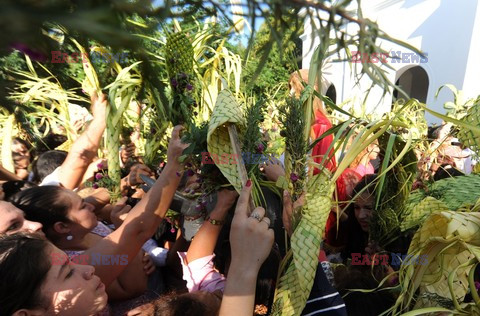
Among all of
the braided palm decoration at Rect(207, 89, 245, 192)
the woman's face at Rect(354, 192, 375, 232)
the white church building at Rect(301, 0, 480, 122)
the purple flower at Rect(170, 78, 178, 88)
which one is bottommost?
the woman's face at Rect(354, 192, 375, 232)

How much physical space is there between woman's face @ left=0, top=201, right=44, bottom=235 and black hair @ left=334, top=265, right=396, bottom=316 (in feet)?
3.78

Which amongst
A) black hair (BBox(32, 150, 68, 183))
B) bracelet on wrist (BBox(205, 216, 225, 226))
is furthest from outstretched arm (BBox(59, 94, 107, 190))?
bracelet on wrist (BBox(205, 216, 225, 226))

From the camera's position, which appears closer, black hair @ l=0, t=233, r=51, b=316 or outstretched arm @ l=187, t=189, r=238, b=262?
black hair @ l=0, t=233, r=51, b=316

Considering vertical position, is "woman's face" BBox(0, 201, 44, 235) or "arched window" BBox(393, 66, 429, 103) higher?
"arched window" BBox(393, 66, 429, 103)

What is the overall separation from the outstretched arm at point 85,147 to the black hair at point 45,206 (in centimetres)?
39

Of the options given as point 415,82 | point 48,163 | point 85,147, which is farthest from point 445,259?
point 415,82

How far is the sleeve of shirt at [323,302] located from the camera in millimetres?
969

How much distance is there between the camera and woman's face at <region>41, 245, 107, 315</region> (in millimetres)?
990

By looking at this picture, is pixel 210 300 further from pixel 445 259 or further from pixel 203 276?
pixel 445 259

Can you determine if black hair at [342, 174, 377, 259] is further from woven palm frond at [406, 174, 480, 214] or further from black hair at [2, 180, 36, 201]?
black hair at [2, 180, 36, 201]

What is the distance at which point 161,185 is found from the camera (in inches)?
51.1

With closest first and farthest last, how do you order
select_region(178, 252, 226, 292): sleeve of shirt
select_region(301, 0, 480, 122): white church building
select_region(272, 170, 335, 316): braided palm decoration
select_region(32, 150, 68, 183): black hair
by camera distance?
select_region(272, 170, 335, 316): braided palm decoration
select_region(178, 252, 226, 292): sleeve of shirt
select_region(32, 150, 68, 183): black hair
select_region(301, 0, 480, 122): white church building

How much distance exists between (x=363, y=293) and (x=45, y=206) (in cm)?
134

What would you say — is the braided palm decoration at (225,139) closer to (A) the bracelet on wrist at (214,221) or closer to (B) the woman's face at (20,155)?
(A) the bracelet on wrist at (214,221)
